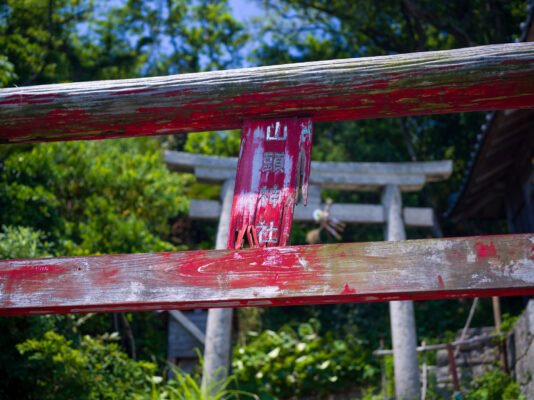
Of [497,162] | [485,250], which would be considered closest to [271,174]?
[485,250]

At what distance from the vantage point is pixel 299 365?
8016 mm

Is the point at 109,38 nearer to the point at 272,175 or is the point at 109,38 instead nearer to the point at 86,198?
the point at 86,198

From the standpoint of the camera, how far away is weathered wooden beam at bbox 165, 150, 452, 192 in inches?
286

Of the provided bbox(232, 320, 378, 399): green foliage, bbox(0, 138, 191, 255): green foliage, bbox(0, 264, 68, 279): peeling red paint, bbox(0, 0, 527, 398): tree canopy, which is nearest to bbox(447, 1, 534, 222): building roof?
bbox(0, 0, 527, 398): tree canopy

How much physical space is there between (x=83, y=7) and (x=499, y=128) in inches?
428

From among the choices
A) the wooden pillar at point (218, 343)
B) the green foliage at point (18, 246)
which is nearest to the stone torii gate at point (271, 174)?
the green foliage at point (18, 246)

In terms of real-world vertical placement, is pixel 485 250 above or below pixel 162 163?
below

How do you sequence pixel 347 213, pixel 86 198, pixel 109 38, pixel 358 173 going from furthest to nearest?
1. pixel 109 38
2. pixel 347 213
3. pixel 358 173
4. pixel 86 198

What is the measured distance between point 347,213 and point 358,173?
2.02ft

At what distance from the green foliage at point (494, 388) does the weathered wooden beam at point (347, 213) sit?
225 cm

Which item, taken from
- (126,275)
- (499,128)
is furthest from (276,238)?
(499,128)

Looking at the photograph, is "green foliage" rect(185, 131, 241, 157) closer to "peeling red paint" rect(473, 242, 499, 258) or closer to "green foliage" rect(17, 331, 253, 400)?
"green foliage" rect(17, 331, 253, 400)

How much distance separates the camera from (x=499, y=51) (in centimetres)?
198

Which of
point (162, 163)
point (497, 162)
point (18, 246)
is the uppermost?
point (162, 163)
